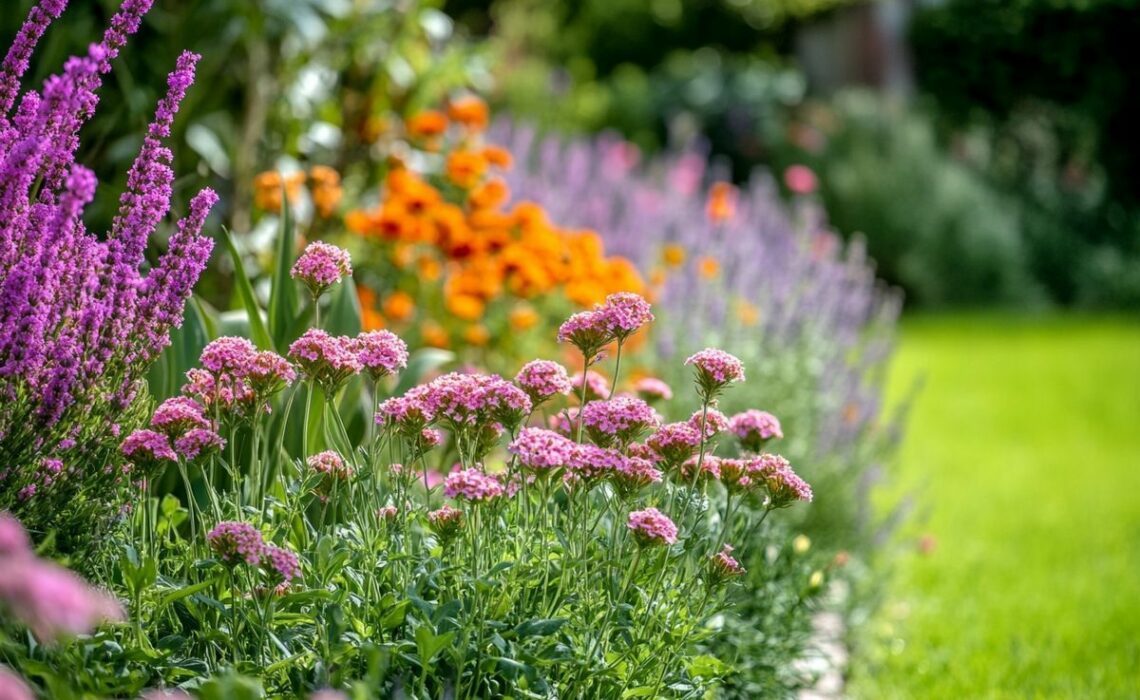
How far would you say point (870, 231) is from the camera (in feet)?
32.0

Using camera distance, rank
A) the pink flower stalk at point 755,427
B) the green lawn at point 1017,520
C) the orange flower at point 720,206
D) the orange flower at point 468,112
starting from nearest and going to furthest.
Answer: the pink flower stalk at point 755,427
the green lawn at point 1017,520
the orange flower at point 468,112
the orange flower at point 720,206

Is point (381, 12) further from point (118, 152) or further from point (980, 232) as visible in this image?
point (980, 232)

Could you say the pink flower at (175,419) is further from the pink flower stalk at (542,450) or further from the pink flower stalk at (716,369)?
the pink flower stalk at (716,369)

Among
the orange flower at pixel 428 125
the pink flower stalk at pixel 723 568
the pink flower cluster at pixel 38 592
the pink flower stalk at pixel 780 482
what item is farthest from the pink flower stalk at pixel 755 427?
the orange flower at pixel 428 125

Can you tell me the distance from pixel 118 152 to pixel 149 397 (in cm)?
177

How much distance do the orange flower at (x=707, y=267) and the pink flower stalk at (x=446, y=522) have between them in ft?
9.23

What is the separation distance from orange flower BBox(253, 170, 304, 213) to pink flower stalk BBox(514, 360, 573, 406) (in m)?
1.89

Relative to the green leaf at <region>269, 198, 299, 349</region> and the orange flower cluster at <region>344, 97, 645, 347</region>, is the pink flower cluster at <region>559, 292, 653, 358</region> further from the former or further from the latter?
the orange flower cluster at <region>344, 97, 645, 347</region>

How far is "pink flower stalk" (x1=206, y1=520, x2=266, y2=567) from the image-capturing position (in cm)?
154

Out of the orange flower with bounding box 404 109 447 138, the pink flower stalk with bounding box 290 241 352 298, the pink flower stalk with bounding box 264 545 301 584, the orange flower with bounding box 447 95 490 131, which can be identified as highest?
the orange flower with bounding box 447 95 490 131

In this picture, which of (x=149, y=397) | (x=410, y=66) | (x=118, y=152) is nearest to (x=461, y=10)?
(x=410, y=66)

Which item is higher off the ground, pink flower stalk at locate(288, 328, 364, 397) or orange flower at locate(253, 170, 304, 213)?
pink flower stalk at locate(288, 328, 364, 397)

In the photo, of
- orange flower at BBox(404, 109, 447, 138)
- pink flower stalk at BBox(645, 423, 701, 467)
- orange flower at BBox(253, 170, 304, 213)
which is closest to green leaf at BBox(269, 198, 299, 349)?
orange flower at BBox(253, 170, 304, 213)

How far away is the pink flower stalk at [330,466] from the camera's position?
1820mm
